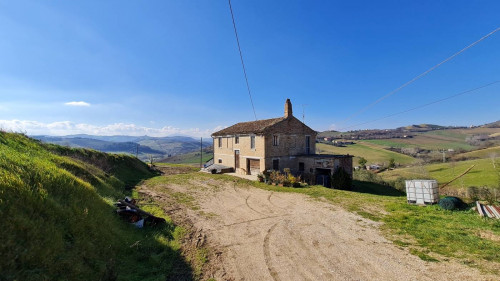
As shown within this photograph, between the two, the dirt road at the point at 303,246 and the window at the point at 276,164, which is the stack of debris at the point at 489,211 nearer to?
the dirt road at the point at 303,246

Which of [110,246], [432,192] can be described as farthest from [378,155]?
[110,246]

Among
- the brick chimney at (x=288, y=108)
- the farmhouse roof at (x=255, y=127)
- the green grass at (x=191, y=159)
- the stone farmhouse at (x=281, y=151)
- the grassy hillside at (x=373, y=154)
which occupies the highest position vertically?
the brick chimney at (x=288, y=108)

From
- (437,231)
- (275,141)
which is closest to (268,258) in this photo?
(437,231)

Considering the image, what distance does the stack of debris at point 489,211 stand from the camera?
32.1 ft

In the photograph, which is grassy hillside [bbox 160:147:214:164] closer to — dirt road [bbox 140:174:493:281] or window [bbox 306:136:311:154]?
window [bbox 306:136:311:154]

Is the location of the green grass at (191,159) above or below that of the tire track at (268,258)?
below

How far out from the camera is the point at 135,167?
110 ft

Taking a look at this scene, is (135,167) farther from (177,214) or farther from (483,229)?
(483,229)

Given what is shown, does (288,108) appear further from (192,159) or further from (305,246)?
(192,159)

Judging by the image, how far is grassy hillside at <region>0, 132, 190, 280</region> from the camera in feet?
13.6

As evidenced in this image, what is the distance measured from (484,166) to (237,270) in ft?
195

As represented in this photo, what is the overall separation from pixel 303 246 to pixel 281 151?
65.1ft

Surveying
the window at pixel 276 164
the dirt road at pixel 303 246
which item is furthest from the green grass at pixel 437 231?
the window at pixel 276 164

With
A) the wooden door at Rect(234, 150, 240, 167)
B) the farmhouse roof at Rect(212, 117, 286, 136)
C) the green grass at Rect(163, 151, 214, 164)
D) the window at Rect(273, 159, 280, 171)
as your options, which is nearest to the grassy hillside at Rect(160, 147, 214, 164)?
the green grass at Rect(163, 151, 214, 164)
